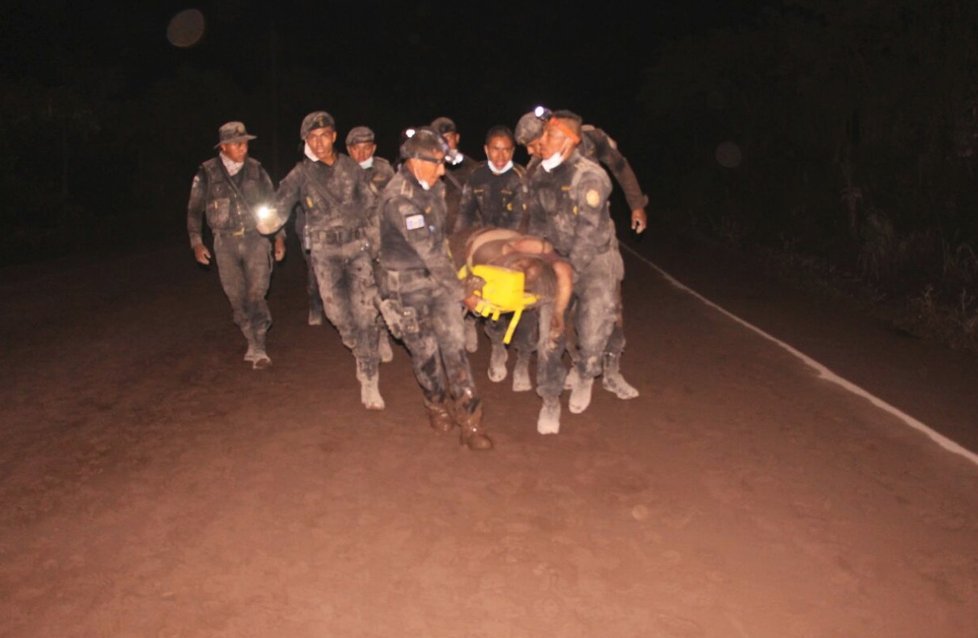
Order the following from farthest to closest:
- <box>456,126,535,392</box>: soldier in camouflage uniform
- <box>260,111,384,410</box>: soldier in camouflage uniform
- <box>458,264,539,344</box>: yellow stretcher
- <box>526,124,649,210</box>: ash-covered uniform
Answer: <box>456,126,535,392</box>: soldier in camouflage uniform, <box>260,111,384,410</box>: soldier in camouflage uniform, <box>526,124,649,210</box>: ash-covered uniform, <box>458,264,539,344</box>: yellow stretcher

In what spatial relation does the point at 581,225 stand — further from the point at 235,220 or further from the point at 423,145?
the point at 235,220

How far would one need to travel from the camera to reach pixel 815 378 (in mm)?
7984

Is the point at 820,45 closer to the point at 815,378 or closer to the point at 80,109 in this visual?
the point at 815,378

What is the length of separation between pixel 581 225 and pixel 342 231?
2.20 metres

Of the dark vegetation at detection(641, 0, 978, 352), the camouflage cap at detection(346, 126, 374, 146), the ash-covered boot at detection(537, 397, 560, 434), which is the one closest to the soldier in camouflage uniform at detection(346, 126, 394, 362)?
the camouflage cap at detection(346, 126, 374, 146)

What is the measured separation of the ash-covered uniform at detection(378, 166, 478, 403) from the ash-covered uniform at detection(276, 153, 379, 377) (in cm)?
102

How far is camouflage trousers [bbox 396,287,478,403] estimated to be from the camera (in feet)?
19.5

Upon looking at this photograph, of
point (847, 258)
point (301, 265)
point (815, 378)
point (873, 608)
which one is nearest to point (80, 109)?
point (301, 265)

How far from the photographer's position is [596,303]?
6.36 meters

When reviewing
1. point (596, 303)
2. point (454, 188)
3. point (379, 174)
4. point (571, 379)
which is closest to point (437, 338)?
point (596, 303)

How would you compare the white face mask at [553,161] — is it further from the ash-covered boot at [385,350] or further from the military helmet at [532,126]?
the ash-covered boot at [385,350]

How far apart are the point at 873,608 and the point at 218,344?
7.39 metres

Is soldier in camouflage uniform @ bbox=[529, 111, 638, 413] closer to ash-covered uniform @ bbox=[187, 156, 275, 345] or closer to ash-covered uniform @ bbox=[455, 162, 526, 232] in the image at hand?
ash-covered uniform @ bbox=[455, 162, 526, 232]

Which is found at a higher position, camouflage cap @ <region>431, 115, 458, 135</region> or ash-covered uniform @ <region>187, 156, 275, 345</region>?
camouflage cap @ <region>431, 115, 458, 135</region>
